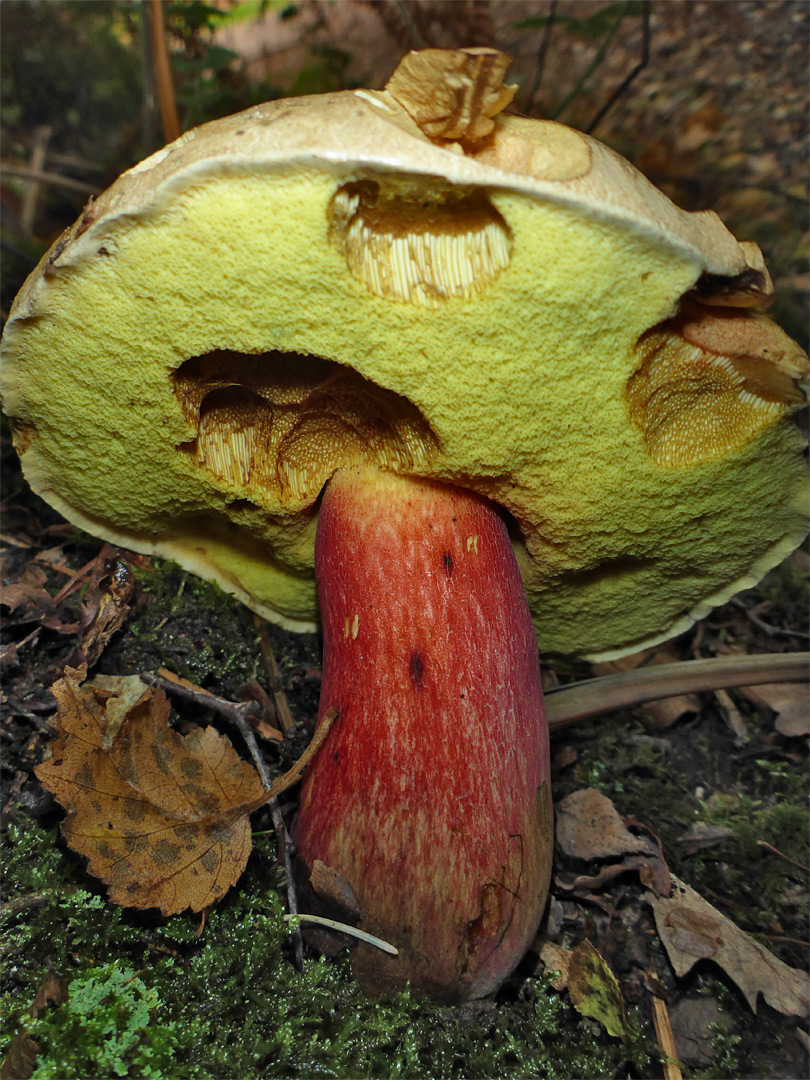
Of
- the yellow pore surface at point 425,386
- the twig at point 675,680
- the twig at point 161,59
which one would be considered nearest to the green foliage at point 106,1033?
the yellow pore surface at point 425,386

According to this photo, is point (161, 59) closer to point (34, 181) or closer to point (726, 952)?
point (34, 181)

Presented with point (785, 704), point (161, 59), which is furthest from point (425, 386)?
point (161, 59)

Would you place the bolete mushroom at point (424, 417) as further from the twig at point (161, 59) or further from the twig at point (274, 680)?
the twig at point (161, 59)

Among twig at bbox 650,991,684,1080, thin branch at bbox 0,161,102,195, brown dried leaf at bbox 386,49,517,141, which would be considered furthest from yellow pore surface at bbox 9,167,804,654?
thin branch at bbox 0,161,102,195

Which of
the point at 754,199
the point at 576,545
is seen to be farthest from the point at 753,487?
the point at 754,199

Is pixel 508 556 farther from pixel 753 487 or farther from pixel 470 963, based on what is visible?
pixel 470 963

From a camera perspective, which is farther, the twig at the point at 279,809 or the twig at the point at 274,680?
the twig at the point at 274,680
